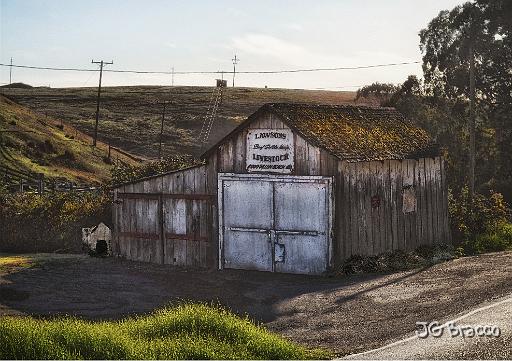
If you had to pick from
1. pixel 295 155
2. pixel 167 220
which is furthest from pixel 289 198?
pixel 167 220

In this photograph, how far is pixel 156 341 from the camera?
12.9m

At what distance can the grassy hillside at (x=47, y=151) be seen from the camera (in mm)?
59531

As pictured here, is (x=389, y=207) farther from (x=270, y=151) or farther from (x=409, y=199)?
(x=270, y=151)

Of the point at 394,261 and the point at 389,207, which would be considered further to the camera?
the point at 389,207

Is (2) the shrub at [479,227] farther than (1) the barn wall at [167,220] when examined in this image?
Yes

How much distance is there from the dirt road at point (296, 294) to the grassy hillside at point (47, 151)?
122 ft

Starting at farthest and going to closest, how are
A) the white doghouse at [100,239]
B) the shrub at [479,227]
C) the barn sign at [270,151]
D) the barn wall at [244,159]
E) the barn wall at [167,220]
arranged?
the shrub at [479,227], the white doghouse at [100,239], the barn wall at [167,220], the barn sign at [270,151], the barn wall at [244,159]

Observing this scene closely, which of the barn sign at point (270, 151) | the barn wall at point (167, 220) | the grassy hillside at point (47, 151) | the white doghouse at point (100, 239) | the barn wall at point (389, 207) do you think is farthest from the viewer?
the grassy hillside at point (47, 151)

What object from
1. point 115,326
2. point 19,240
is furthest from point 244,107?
point 115,326

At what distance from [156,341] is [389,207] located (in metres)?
12.0

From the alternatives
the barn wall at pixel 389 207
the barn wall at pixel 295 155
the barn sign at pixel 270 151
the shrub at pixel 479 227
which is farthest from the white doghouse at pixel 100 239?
the shrub at pixel 479 227

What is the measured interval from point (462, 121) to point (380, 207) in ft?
93.5

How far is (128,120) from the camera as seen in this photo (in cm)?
10369

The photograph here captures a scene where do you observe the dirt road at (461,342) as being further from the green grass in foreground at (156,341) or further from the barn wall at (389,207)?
the barn wall at (389,207)
